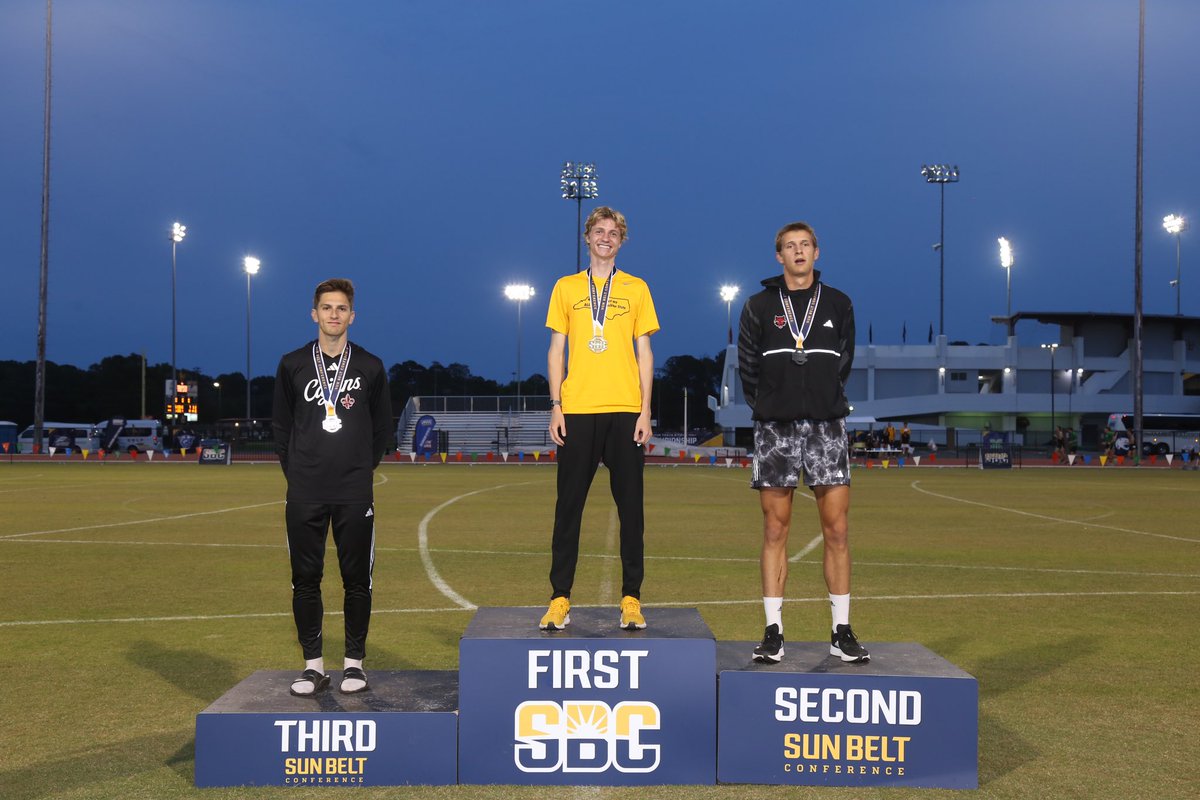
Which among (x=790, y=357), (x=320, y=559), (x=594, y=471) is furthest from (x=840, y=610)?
(x=320, y=559)

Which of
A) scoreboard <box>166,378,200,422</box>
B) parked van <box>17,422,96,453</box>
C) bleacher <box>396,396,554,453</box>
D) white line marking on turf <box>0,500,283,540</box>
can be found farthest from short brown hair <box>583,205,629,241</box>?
scoreboard <box>166,378,200,422</box>

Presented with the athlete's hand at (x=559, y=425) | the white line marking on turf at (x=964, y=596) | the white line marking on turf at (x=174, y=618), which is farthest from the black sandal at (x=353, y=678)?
the white line marking on turf at (x=964, y=596)

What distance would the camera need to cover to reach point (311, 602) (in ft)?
16.9

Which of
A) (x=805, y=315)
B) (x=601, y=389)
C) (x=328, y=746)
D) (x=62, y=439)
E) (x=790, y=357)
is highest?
(x=805, y=315)

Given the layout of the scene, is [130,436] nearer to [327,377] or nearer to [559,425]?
[327,377]

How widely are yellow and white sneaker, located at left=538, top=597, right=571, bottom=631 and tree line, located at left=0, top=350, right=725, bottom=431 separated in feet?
174

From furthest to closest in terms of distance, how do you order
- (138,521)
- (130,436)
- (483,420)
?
(483,420), (130,436), (138,521)

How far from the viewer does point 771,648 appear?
15.8 feet

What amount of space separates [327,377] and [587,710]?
7.15 ft

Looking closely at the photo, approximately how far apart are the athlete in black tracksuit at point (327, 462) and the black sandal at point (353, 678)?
0.39ft

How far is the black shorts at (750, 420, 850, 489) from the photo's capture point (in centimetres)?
518

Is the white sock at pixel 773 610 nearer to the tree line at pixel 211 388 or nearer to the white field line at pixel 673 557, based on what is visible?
the white field line at pixel 673 557

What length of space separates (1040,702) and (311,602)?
13.5ft

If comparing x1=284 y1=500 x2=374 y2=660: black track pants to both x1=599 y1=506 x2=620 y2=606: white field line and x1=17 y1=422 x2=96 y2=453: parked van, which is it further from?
x1=17 y1=422 x2=96 y2=453: parked van
